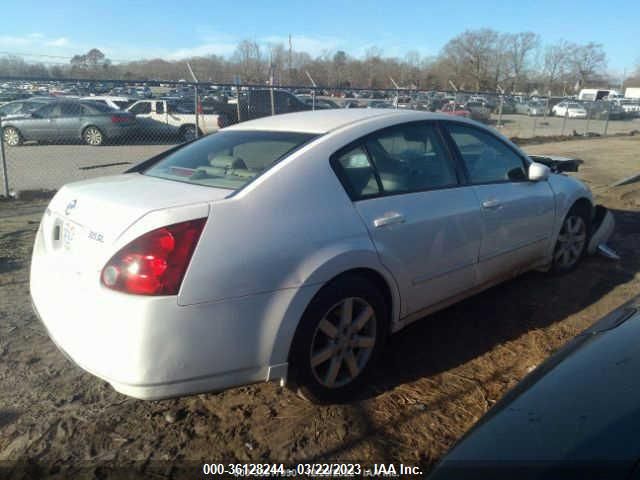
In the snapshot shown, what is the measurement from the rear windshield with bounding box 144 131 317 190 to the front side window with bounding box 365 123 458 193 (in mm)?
454

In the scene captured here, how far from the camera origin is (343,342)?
2762mm

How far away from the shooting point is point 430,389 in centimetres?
298

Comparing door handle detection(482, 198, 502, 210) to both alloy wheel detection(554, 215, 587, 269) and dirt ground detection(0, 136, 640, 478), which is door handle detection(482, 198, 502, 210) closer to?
dirt ground detection(0, 136, 640, 478)

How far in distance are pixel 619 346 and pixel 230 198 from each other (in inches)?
68.9

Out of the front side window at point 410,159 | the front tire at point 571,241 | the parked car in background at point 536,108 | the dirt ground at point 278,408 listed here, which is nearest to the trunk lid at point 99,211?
the dirt ground at point 278,408

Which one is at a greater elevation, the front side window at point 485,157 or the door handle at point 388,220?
the front side window at point 485,157

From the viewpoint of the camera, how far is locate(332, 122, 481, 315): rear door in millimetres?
2861

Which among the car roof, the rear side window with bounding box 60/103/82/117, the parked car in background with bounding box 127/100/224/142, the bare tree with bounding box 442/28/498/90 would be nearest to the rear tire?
the rear side window with bounding box 60/103/82/117

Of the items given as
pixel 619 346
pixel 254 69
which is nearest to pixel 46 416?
pixel 619 346

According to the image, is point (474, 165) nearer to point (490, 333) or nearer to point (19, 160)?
point (490, 333)

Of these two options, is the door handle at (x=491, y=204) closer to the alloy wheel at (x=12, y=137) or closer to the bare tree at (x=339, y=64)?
the alloy wheel at (x=12, y=137)

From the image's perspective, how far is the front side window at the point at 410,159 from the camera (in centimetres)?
307

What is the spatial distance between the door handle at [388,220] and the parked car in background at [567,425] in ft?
3.57

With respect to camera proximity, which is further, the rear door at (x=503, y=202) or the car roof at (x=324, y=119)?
the rear door at (x=503, y=202)
